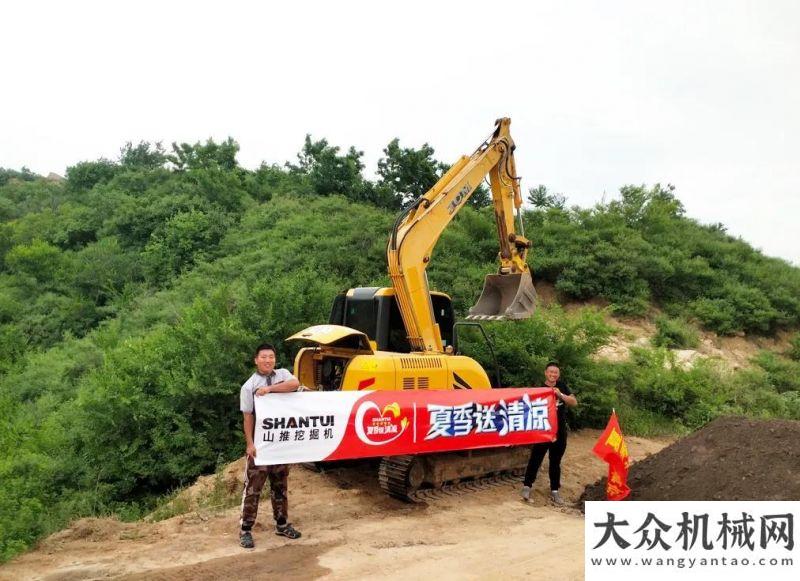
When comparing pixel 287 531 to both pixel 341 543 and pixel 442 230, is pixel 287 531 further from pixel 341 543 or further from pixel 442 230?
pixel 442 230

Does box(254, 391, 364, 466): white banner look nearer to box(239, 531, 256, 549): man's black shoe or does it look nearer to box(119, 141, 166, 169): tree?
box(239, 531, 256, 549): man's black shoe

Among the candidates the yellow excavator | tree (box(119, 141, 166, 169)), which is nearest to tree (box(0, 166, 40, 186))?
tree (box(119, 141, 166, 169))

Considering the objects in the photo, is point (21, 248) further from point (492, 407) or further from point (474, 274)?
point (492, 407)

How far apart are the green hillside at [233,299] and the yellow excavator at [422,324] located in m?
2.46

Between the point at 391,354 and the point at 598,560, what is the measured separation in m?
4.36

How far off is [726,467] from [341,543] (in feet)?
15.4

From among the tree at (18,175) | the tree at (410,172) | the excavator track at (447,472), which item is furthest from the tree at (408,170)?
the tree at (18,175)

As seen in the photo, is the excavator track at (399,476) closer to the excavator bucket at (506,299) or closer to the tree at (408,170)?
the excavator bucket at (506,299)

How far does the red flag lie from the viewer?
302 inches

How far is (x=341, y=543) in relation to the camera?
635 cm

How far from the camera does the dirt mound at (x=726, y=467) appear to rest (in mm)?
7168

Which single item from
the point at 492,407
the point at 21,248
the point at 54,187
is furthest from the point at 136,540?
the point at 54,187

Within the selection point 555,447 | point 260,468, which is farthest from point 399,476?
point 555,447

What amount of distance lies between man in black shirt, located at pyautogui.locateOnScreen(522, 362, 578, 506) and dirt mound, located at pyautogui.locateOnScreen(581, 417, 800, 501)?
19.3 inches
